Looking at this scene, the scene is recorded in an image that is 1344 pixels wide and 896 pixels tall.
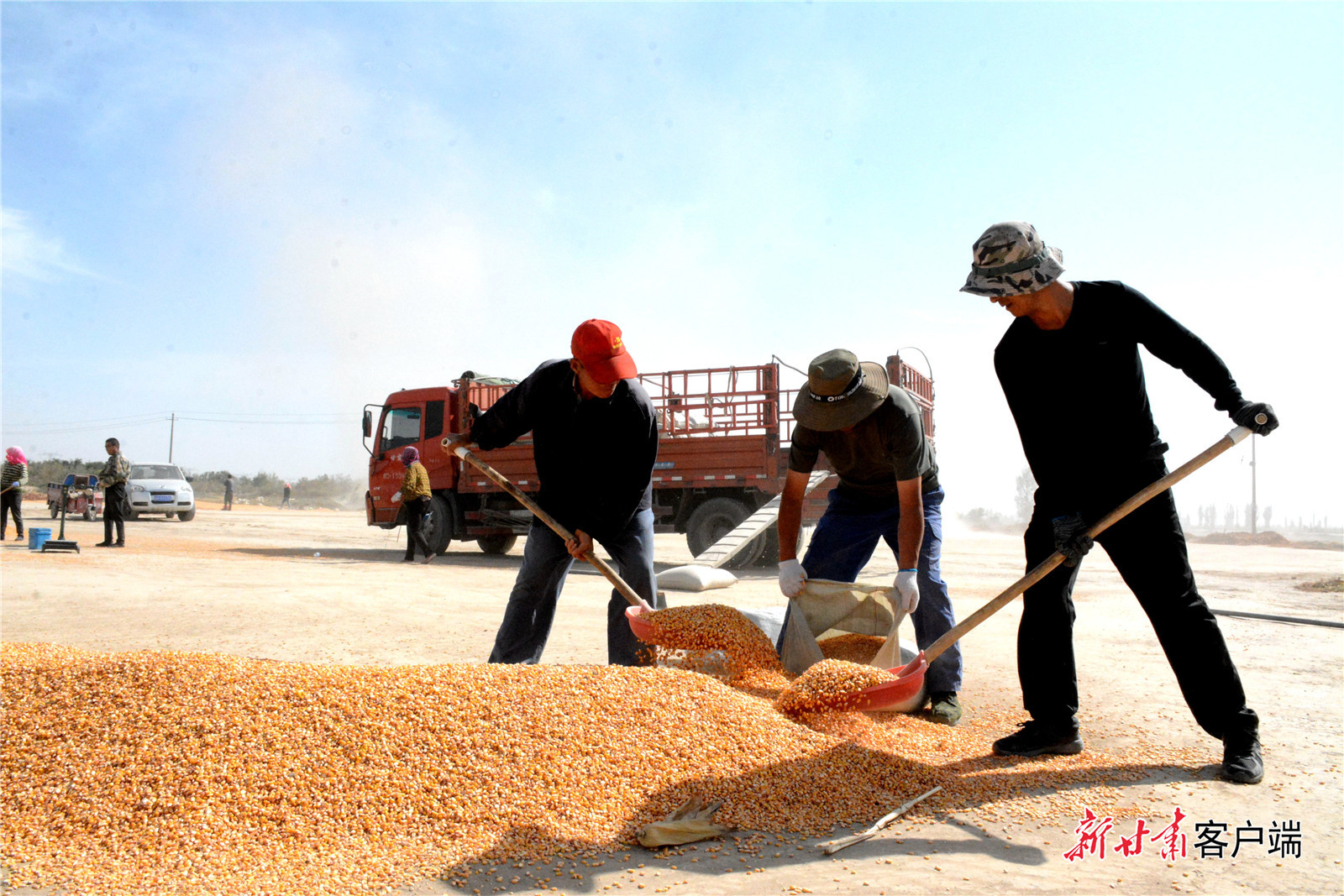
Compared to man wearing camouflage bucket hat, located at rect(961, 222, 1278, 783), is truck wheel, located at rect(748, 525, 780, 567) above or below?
below

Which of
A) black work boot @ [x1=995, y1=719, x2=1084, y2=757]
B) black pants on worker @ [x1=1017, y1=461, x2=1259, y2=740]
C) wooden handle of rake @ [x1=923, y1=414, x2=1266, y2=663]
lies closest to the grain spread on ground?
black work boot @ [x1=995, y1=719, x2=1084, y2=757]

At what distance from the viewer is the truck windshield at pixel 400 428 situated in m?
12.8

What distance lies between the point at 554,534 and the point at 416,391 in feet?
31.7

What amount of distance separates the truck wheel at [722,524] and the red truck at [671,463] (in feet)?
0.04

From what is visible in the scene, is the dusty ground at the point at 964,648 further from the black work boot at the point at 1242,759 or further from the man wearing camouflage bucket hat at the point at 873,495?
the man wearing camouflage bucket hat at the point at 873,495

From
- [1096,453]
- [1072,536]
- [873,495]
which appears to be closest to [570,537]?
[873,495]

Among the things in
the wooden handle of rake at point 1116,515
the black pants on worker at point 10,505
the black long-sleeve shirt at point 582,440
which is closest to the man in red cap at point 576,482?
the black long-sleeve shirt at point 582,440

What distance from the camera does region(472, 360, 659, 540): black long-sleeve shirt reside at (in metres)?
3.69

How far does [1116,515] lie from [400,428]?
460 inches

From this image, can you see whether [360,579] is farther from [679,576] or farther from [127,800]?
[127,800]

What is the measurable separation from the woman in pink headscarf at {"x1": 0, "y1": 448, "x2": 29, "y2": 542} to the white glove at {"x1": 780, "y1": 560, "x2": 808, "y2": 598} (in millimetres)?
12527

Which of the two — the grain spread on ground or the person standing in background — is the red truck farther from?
the grain spread on ground

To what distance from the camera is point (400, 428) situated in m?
12.9

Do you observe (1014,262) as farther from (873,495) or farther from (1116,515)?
(873,495)
